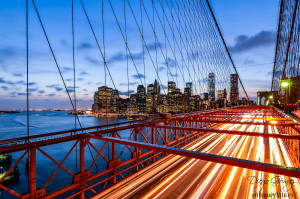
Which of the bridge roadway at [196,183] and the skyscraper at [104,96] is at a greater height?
the skyscraper at [104,96]

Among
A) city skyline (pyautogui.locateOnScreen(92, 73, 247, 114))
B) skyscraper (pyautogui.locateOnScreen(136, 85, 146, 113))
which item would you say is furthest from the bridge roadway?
skyscraper (pyautogui.locateOnScreen(136, 85, 146, 113))

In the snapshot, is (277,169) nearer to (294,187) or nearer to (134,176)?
(294,187)

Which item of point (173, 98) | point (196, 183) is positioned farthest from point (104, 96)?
point (196, 183)

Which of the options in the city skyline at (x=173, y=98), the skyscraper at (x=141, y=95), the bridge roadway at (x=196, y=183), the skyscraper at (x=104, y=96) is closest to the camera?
the bridge roadway at (x=196, y=183)

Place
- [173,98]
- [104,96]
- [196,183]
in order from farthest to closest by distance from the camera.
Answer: [173,98] → [104,96] → [196,183]

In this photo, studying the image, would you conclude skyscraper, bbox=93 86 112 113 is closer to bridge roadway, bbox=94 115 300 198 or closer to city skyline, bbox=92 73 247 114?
city skyline, bbox=92 73 247 114

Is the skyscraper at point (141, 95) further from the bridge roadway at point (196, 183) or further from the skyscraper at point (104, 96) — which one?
the bridge roadway at point (196, 183)

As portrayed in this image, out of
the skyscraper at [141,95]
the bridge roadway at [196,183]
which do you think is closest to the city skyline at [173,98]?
the skyscraper at [141,95]

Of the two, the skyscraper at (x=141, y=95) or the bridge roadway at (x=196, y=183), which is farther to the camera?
the skyscraper at (x=141, y=95)

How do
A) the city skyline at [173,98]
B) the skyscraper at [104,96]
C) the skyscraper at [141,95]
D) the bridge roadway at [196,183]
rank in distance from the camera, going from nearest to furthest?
1. the bridge roadway at [196,183]
2. the skyscraper at [104,96]
3. the city skyline at [173,98]
4. the skyscraper at [141,95]

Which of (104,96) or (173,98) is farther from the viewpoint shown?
(173,98)

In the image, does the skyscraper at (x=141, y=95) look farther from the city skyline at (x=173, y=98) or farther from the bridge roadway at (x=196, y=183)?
the bridge roadway at (x=196, y=183)

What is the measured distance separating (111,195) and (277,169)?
4290 millimetres

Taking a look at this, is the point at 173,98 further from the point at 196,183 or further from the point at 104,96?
the point at 196,183
